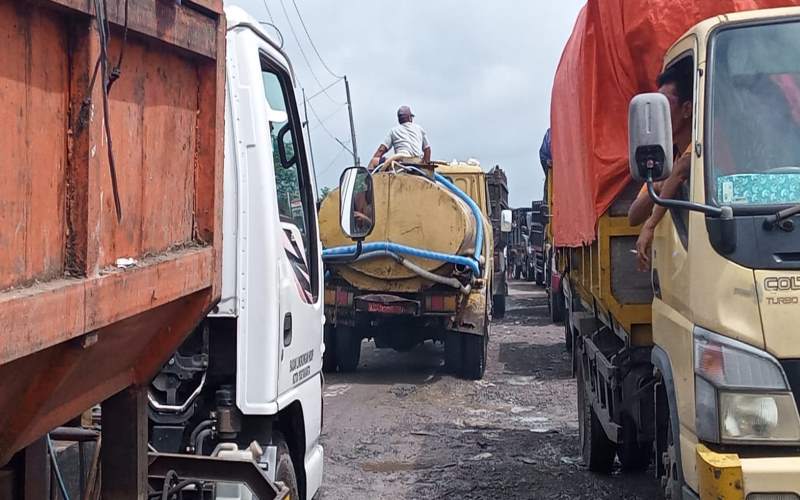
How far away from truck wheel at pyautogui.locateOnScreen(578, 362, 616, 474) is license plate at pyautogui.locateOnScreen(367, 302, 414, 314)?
11.6 feet

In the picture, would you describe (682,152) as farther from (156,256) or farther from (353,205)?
(156,256)

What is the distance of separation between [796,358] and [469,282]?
709 cm

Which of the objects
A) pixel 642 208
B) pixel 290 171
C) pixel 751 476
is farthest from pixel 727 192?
pixel 290 171

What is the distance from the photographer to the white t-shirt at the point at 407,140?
37.8 feet

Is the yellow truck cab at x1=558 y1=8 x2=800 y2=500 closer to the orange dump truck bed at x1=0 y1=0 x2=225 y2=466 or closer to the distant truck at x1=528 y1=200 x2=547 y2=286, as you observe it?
the orange dump truck bed at x1=0 y1=0 x2=225 y2=466

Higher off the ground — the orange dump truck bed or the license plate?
the orange dump truck bed

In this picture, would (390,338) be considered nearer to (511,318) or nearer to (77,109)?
(511,318)

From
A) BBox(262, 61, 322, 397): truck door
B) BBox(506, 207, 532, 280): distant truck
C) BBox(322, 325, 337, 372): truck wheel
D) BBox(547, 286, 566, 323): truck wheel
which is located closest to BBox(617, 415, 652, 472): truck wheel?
BBox(262, 61, 322, 397): truck door

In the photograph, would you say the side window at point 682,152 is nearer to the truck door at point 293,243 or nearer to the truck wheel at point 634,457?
the truck door at point 293,243

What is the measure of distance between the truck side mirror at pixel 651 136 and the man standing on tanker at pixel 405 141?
26.2 ft

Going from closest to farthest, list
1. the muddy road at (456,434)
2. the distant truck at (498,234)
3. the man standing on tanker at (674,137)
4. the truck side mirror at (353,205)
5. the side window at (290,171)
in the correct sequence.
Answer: the man standing on tanker at (674,137) < the side window at (290,171) < the truck side mirror at (353,205) < the muddy road at (456,434) < the distant truck at (498,234)

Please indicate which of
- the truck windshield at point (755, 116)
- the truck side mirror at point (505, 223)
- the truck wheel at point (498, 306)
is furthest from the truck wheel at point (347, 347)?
the truck side mirror at point (505, 223)

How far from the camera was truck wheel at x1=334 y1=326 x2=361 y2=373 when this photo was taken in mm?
10602

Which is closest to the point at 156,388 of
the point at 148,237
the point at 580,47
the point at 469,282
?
the point at 148,237
